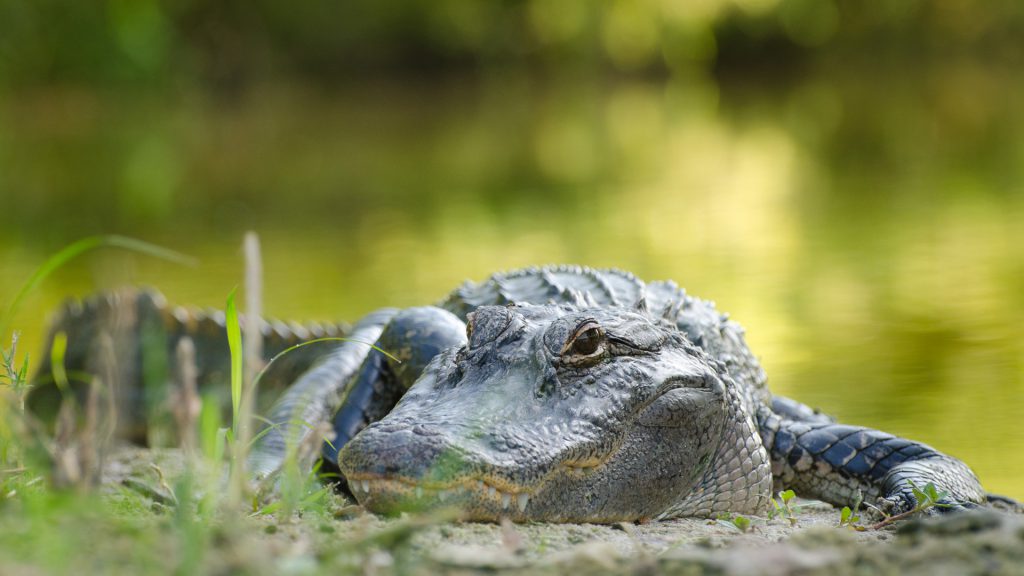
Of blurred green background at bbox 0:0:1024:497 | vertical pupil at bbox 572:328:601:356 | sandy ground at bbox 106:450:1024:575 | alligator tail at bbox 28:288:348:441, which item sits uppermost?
blurred green background at bbox 0:0:1024:497

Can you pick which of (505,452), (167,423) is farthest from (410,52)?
(505,452)

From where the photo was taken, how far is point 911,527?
238 cm

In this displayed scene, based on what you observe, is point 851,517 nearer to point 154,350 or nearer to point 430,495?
point 430,495

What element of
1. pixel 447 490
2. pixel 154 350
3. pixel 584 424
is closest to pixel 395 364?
pixel 584 424

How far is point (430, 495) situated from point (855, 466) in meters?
1.65

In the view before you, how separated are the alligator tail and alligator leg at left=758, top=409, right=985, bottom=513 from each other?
2047 millimetres

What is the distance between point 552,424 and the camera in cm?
291

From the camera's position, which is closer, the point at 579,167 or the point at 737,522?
the point at 737,522

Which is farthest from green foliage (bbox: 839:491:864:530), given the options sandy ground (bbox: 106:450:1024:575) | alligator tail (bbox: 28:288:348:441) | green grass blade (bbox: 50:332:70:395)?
alligator tail (bbox: 28:288:348:441)

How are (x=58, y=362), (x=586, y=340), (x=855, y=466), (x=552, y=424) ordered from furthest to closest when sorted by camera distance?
(x=855, y=466) → (x=58, y=362) → (x=586, y=340) → (x=552, y=424)

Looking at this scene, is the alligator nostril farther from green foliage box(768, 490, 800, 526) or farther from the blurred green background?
the blurred green background

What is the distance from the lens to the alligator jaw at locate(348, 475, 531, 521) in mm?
2615

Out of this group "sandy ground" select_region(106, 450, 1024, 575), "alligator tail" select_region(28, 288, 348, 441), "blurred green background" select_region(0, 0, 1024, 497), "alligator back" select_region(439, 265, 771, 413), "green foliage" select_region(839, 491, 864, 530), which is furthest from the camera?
"blurred green background" select_region(0, 0, 1024, 497)

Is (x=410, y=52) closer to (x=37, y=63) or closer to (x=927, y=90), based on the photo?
(x=37, y=63)
